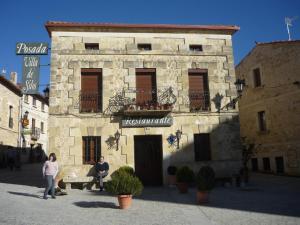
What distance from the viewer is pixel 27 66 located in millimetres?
13352

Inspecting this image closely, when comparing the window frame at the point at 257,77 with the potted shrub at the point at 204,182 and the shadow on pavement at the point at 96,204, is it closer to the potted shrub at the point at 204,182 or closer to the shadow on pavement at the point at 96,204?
the potted shrub at the point at 204,182

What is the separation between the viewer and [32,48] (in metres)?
13.5

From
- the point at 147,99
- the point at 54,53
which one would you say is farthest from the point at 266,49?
the point at 54,53

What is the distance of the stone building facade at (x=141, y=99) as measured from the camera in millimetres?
13102

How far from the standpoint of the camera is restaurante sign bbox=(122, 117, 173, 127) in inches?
523

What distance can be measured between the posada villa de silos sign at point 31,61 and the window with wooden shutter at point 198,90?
21.4ft

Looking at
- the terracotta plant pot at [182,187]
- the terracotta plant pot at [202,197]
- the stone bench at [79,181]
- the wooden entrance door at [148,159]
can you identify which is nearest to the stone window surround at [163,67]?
the wooden entrance door at [148,159]

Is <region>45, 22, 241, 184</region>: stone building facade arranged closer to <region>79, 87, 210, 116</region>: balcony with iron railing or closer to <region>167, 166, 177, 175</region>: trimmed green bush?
<region>79, 87, 210, 116</region>: balcony with iron railing

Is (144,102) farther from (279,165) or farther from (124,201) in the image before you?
(279,165)

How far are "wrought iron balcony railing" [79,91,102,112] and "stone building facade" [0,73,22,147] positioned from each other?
12103mm

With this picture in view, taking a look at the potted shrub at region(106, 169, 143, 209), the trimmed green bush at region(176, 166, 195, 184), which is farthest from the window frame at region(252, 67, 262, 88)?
the potted shrub at region(106, 169, 143, 209)

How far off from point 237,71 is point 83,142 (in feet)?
45.3

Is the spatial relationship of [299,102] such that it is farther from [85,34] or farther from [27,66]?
[27,66]

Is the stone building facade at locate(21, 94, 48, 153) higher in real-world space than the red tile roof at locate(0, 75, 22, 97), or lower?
lower
